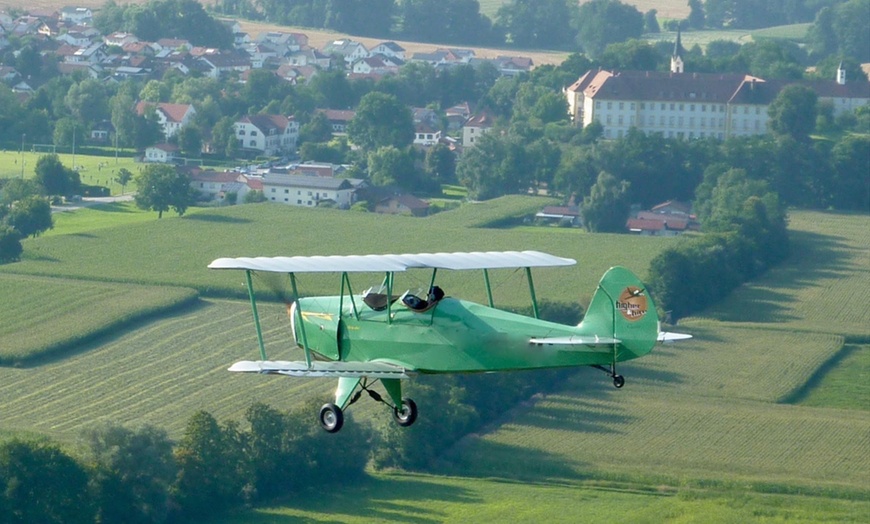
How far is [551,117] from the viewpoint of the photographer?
120750mm

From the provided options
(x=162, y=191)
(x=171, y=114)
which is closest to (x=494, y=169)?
(x=162, y=191)

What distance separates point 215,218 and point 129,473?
141 ft

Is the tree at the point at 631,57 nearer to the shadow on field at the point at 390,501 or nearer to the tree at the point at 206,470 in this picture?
the shadow on field at the point at 390,501

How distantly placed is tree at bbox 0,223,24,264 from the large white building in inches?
2011

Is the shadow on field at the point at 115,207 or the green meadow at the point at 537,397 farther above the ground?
the shadow on field at the point at 115,207

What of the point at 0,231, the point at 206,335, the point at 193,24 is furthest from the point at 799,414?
the point at 193,24

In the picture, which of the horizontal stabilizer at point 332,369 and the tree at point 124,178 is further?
the tree at point 124,178

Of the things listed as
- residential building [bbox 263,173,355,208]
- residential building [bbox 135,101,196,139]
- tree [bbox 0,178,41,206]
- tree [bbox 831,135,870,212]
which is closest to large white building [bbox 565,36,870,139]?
tree [bbox 831,135,870,212]

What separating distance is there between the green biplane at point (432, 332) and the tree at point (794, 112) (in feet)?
274

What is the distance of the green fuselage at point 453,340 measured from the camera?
2822 centimetres

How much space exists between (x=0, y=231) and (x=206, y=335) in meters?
16.5

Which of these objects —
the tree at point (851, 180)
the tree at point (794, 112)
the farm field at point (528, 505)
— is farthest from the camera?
the tree at point (794, 112)

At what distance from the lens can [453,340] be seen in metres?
28.5

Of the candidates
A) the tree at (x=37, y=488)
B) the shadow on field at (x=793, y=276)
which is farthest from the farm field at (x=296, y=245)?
the tree at (x=37, y=488)
